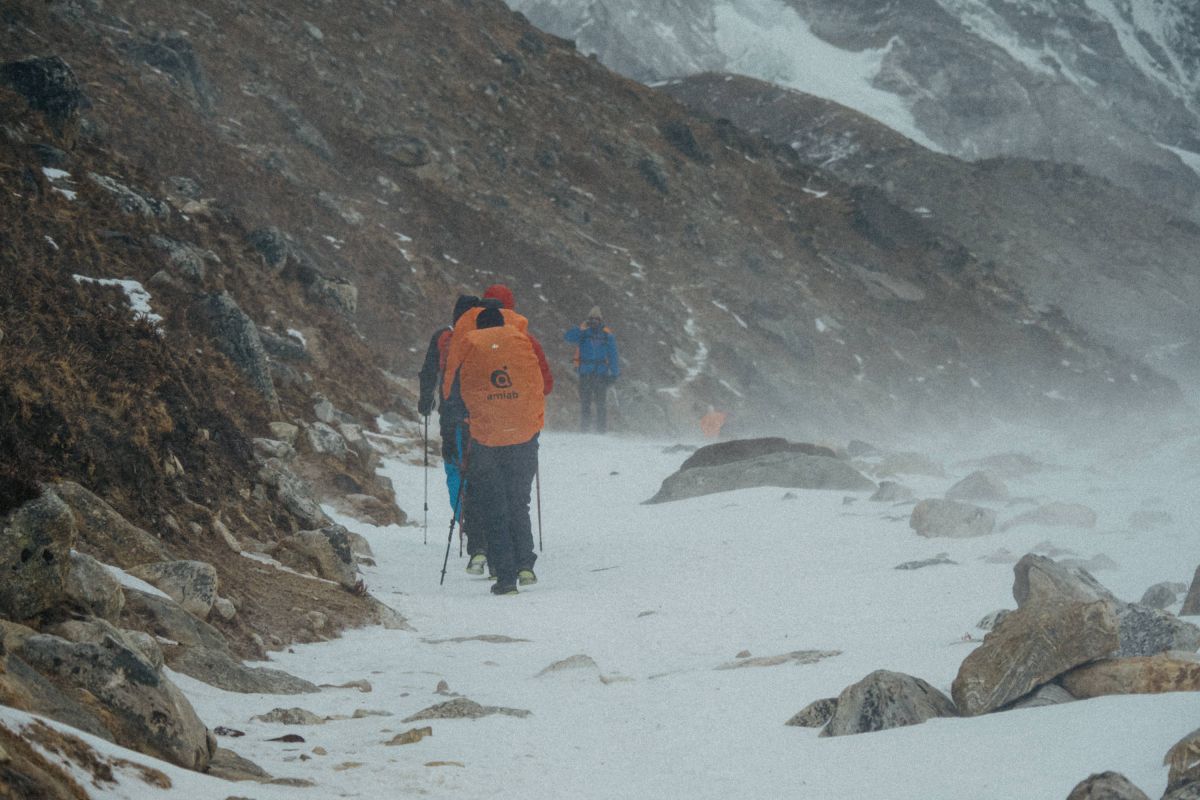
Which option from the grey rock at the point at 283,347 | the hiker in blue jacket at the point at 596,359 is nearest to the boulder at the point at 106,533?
the grey rock at the point at 283,347

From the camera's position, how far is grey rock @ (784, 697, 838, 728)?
14.9ft

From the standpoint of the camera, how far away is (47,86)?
14.0 metres

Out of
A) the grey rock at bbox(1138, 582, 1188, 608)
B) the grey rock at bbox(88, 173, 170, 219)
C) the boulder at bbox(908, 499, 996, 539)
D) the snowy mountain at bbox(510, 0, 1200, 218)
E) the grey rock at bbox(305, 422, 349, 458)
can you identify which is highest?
the snowy mountain at bbox(510, 0, 1200, 218)

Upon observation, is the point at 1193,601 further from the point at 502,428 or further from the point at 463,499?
the point at 463,499

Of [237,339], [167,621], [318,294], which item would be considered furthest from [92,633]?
[318,294]

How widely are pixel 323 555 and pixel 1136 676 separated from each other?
17.6 feet

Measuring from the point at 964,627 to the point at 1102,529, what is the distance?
594 centimetres

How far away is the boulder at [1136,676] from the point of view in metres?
4.09

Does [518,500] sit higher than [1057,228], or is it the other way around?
[1057,228]

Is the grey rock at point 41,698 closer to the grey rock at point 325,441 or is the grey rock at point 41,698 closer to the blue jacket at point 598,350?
the grey rock at point 325,441

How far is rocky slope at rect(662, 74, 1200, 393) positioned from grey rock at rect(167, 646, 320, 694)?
5519cm

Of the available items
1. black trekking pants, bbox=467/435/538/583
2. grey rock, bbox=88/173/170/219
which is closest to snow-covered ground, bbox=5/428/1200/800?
black trekking pants, bbox=467/435/538/583

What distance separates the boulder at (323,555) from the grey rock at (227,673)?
250 cm

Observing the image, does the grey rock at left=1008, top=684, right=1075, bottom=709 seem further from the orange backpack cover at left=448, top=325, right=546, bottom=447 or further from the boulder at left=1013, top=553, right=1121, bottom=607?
the orange backpack cover at left=448, top=325, right=546, bottom=447
